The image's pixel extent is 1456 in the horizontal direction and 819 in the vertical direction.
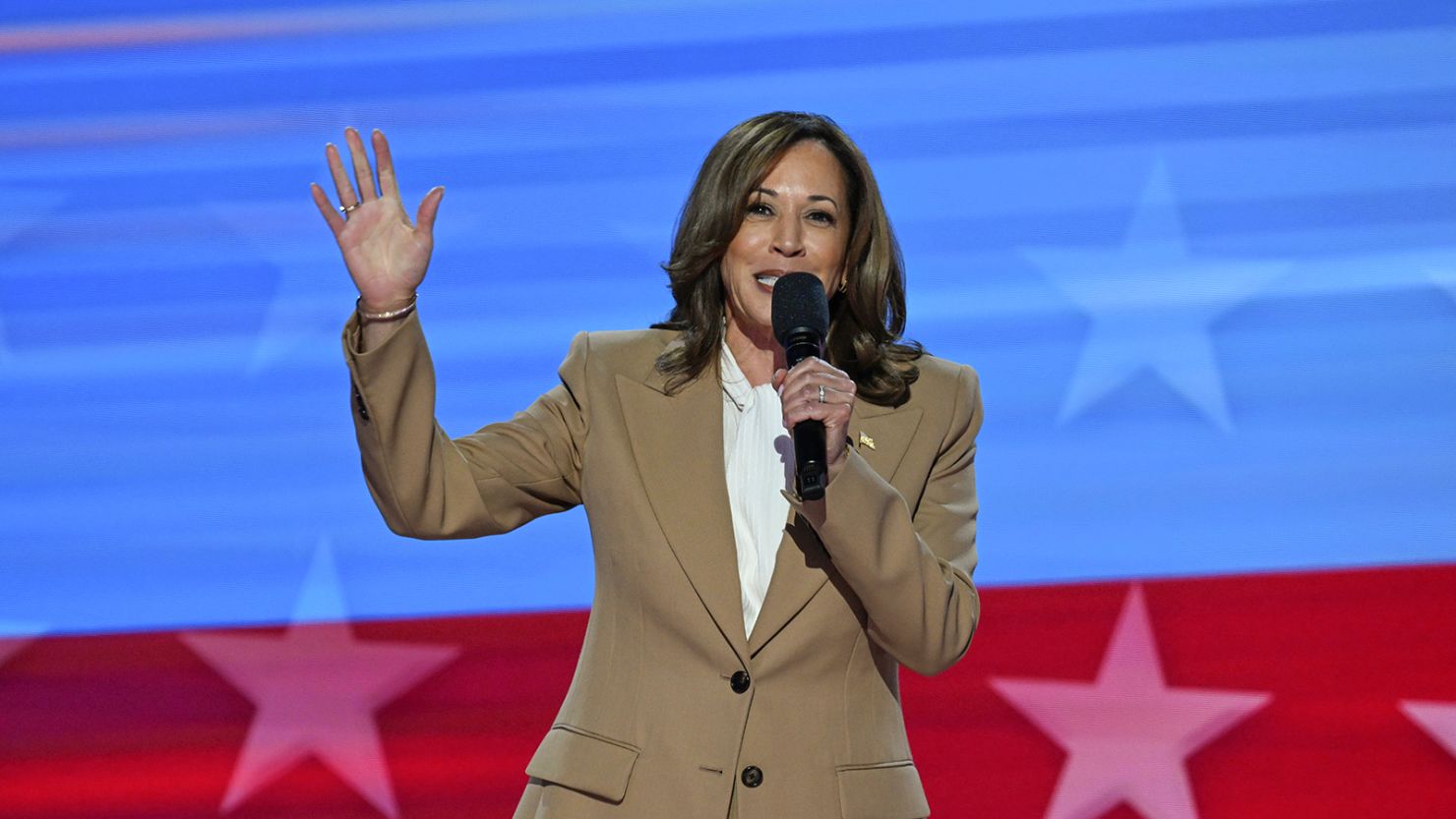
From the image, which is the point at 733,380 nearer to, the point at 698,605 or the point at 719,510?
the point at 719,510

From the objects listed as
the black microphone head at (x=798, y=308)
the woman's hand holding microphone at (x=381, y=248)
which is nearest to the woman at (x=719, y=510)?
the woman's hand holding microphone at (x=381, y=248)

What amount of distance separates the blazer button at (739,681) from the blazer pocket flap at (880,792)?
129mm

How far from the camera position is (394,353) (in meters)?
1.56

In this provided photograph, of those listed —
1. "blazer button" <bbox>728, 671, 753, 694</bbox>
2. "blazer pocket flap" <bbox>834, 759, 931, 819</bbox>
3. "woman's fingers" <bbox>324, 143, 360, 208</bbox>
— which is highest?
"woman's fingers" <bbox>324, 143, 360, 208</bbox>

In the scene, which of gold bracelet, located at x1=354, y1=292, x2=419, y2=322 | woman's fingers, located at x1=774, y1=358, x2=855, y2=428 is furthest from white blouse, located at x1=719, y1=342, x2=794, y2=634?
gold bracelet, located at x1=354, y1=292, x2=419, y2=322

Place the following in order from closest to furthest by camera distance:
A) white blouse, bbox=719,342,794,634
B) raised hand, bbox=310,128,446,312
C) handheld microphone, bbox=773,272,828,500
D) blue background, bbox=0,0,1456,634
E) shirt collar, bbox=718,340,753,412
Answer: handheld microphone, bbox=773,272,828,500 < raised hand, bbox=310,128,446,312 < white blouse, bbox=719,342,794,634 < shirt collar, bbox=718,340,753,412 < blue background, bbox=0,0,1456,634

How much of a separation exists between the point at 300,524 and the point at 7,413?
668 mm

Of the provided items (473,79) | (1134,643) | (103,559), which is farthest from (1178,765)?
(103,559)

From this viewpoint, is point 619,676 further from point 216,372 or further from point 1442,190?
point 1442,190

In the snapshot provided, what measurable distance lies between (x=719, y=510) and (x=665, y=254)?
142cm

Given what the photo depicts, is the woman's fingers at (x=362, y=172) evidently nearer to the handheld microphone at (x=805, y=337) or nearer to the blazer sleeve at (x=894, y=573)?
the handheld microphone at (x=805, y=337)

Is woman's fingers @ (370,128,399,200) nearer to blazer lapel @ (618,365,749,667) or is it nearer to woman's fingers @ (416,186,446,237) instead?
woman's fingers @ (416,186,446,237)

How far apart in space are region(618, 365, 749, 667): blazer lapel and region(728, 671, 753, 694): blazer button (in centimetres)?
2

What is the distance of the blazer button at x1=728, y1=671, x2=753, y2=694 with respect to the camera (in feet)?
5.26
